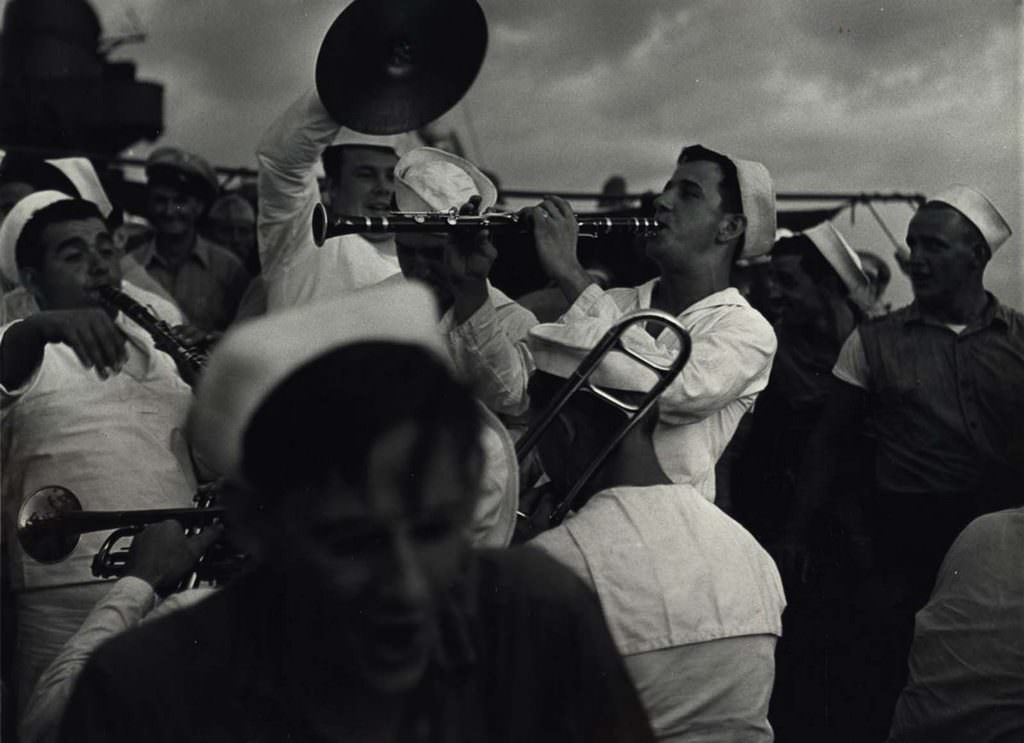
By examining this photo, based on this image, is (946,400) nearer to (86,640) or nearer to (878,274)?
(86,640)

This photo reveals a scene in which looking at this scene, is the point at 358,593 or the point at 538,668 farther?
the point at 538,668

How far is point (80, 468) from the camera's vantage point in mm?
3576

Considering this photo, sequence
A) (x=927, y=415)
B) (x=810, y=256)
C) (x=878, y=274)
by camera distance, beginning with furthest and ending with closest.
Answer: (x=878, y=274)
(x=810, y=256)
(x=927, y=415)

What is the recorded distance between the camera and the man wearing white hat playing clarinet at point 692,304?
3.26 meters

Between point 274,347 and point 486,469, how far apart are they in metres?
1.11

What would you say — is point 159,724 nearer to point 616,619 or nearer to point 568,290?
point 616,619

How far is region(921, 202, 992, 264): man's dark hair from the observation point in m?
4.92

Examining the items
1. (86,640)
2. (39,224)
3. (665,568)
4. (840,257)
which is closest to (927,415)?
(840,257)

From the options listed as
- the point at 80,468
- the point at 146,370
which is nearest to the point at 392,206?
the point at 146,370

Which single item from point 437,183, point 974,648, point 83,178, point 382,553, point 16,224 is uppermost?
point 437,183

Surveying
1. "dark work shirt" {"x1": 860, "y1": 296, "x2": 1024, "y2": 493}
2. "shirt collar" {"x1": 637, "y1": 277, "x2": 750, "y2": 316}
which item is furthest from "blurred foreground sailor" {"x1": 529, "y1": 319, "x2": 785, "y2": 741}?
"dark work shirt" {"x1": 860, "y1": 296, "x2": 1024, "y2": 493}

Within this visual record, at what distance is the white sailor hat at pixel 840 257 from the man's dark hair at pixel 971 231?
1.24 m

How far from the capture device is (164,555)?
8.30 feet

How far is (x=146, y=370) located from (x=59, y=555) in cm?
94
